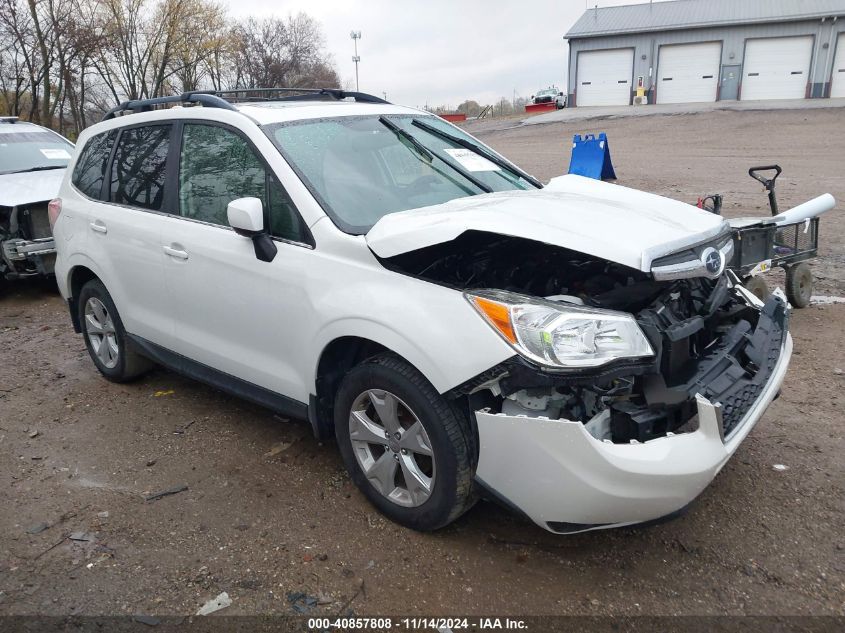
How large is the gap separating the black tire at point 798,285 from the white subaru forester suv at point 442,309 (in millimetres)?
2778

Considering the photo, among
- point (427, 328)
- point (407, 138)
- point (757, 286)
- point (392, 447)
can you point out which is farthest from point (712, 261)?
point (757, 286)

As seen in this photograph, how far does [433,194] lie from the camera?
354cm

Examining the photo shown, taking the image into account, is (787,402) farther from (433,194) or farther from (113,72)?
(113,72)

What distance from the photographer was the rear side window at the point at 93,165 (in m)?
4.61

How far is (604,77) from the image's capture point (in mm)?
40156

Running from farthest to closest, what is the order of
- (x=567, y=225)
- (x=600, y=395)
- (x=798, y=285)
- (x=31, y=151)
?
(x=31, y=151) < (x=798, y=285) < (x=567, y=225) < (x=600, y=395)

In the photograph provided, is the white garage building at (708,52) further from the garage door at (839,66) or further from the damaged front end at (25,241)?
the damaged front end at (25,241)

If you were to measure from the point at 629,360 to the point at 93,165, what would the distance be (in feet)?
13.1

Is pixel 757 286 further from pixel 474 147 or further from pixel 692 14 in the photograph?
pixel 692 14

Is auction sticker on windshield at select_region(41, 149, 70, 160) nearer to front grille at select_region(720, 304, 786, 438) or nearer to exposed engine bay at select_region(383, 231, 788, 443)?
exposed engine bay at select_region(383, 231, 788, 443)

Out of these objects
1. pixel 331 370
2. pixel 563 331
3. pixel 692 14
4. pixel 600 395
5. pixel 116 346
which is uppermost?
pixel 692 14

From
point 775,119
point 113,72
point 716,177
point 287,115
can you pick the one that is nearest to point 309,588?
point 287,115

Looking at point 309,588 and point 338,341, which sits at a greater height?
point 338,341

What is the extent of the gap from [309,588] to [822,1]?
43.5 metres
